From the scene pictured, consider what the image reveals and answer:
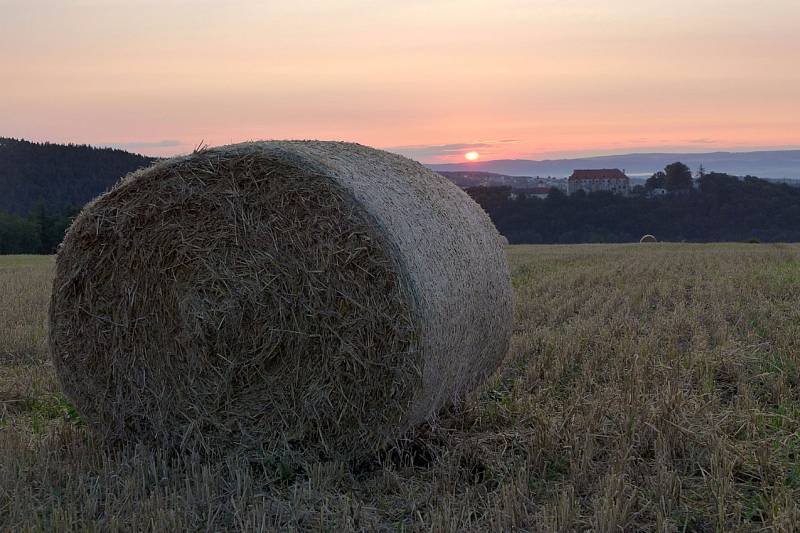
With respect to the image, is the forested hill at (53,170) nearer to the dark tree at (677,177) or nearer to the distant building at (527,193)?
the distant building at (527,193)

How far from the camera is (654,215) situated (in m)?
49.8

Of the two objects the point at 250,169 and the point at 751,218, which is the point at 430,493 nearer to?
the point at 250,169

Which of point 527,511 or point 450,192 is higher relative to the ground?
point 450,192

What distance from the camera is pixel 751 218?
50.5 m

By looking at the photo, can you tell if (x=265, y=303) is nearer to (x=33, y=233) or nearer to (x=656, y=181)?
(x=33, y=233)

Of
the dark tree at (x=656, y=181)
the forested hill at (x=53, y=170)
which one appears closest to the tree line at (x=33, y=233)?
the forested hill at (x=53, y=170)

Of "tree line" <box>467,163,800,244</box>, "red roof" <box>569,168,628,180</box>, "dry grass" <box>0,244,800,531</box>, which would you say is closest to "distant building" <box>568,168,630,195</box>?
"red roof" <box>569,168,628,180</box>

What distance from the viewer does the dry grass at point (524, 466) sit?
3789mm

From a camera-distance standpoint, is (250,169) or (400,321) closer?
(400,321)

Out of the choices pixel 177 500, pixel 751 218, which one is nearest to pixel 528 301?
pixel 177 500

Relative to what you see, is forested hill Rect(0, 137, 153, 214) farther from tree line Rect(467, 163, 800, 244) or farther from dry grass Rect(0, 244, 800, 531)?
dry grass Rect(0, 244, 800, 531)

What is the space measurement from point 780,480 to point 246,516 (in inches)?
103

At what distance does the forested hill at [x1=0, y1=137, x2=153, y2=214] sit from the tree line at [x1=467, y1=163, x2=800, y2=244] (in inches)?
1158

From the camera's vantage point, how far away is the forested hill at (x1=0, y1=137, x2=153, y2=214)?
60594 mm
